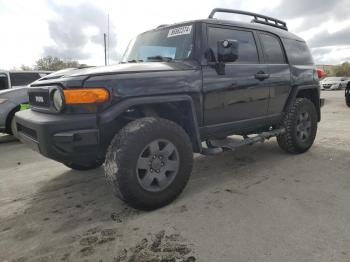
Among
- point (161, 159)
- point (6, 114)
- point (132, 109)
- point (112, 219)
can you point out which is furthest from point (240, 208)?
point (6, 114)

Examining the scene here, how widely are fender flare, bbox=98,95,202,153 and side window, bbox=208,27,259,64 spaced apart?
2.14 feet

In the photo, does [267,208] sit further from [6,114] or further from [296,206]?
[6,114]

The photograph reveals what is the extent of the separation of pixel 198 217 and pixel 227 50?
1.69 meters

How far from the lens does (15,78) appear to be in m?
8.72

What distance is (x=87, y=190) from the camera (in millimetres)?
3641

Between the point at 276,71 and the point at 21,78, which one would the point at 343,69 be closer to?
the point at 21,78

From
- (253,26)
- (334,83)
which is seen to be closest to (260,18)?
(253,26)

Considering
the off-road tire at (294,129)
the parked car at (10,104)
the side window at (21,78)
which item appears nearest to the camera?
the off-road tire at (294,129)

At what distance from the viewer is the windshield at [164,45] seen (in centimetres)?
353

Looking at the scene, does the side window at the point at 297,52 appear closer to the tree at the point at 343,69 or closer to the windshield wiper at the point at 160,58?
the windshield wiper at the point at 160,58

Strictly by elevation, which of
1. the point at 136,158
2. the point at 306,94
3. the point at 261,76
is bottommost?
the point at 136,158

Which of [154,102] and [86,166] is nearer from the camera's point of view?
[154,102]

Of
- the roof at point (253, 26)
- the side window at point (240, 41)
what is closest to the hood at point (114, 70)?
the side window at point (240, 41)

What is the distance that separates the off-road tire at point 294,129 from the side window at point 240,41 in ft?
3.58
